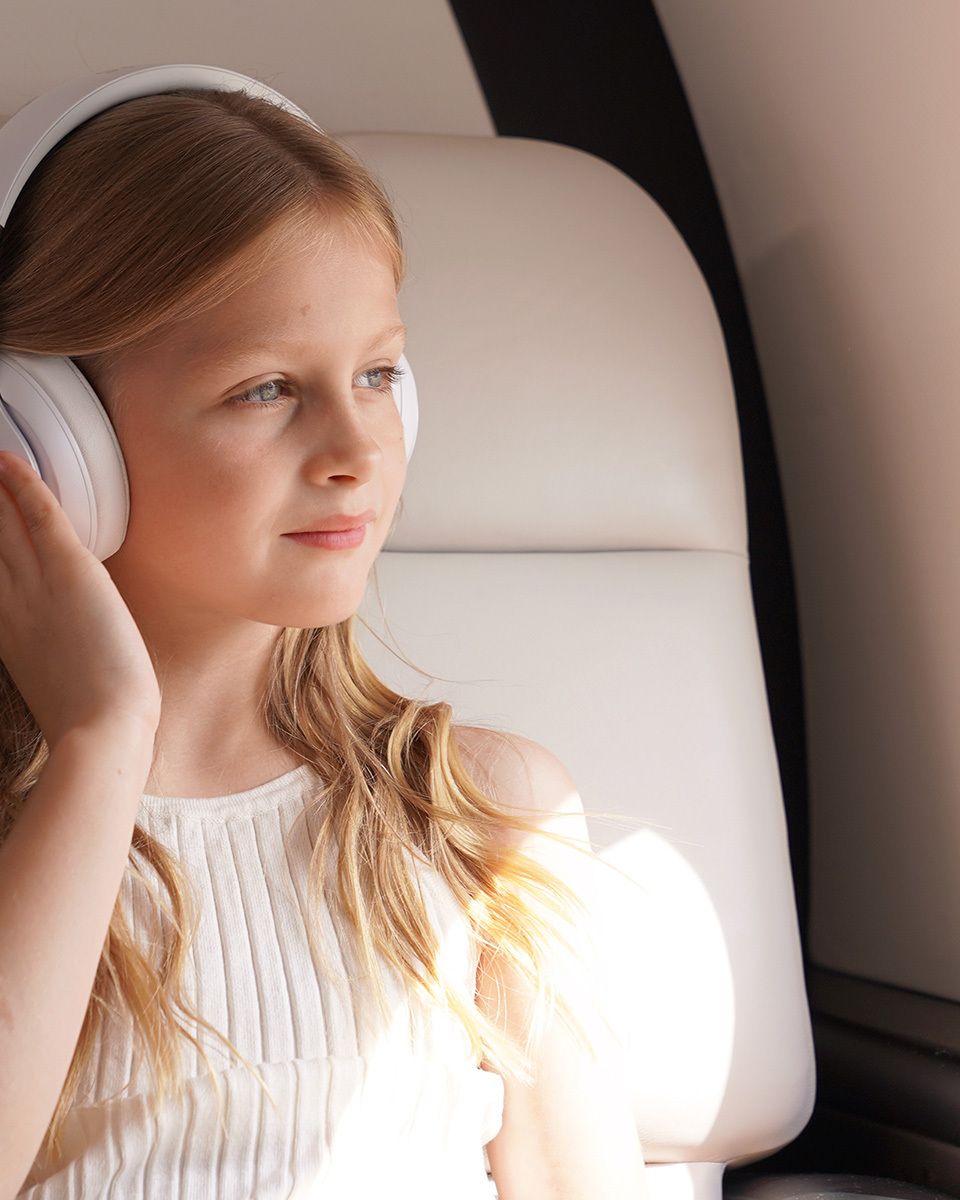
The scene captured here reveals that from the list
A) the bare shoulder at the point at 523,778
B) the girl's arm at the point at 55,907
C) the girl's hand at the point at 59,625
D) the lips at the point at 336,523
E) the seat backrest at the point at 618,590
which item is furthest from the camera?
the seat backrest at the point at 618,590

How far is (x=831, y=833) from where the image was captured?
155cm

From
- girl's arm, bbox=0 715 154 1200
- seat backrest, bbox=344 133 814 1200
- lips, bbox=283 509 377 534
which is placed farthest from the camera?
seat backrest, bbox=344 133 814 1200

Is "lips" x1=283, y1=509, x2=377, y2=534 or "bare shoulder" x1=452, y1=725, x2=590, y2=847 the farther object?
"bare shoulder" x1=452, y1=725, x2=590, y2=847

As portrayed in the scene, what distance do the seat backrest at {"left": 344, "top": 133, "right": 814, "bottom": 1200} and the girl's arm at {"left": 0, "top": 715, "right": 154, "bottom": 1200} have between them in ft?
1.53

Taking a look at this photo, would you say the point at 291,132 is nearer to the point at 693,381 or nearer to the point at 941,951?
the point at 693,381

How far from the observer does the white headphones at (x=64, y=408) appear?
85cm

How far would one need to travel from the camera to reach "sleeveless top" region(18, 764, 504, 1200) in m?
0.85

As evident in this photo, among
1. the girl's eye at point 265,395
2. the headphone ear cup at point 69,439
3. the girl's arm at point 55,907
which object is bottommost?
the girl's arm at point 55,907

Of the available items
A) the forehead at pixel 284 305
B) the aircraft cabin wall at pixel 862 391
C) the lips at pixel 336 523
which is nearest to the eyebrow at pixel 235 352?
the forehead at pixel 284 305

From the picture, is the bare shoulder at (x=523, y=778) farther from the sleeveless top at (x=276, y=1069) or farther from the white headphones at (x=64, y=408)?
the white headphones at (x=64, y=408)

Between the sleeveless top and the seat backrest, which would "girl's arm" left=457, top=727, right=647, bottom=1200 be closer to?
the sleeveless top

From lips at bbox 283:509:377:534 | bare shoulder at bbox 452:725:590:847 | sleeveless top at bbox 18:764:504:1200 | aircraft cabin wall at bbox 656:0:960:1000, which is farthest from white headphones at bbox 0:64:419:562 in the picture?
aircraft cabin wall at bbox 656:0:960:1000

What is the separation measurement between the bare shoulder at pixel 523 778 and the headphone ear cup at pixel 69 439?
35 centimetres

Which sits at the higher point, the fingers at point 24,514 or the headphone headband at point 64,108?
the headphone headband at point 64,108
